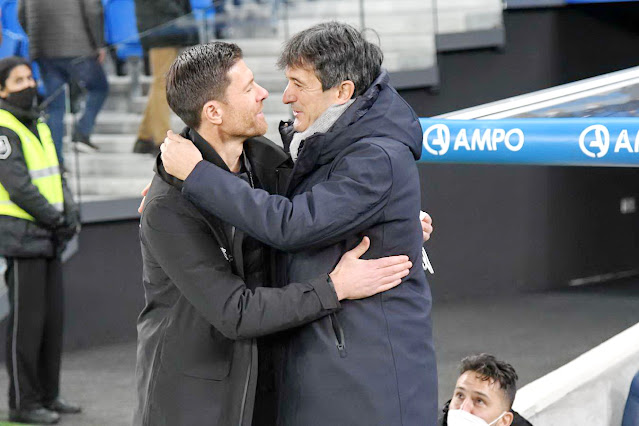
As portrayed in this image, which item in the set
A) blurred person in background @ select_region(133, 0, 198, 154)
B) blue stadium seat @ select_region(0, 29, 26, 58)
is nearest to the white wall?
blurred person in background @ select_region(133, 0, 198, 154)

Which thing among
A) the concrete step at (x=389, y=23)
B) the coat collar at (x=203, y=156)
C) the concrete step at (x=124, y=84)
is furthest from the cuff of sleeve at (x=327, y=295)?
the concrete step at (x=389, y=23)

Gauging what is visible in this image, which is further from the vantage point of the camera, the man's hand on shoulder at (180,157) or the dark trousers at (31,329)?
the dark trousers at (31,329)

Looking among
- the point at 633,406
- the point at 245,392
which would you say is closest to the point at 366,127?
the point at 245,392

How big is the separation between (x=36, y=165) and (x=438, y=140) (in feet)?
10.2

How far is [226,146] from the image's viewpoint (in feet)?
8.72

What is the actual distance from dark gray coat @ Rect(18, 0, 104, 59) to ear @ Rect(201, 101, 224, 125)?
5.00m

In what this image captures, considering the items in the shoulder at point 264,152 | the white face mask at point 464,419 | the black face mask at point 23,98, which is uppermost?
the shoulder at point 264,152

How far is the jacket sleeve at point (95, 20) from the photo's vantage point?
296 inches

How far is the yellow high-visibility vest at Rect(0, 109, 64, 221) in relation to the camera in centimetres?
576

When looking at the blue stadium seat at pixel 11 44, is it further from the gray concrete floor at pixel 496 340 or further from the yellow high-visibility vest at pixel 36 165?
the gray concrete floor at pixel 496 340

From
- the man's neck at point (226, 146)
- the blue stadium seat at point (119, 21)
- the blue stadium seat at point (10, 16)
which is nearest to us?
the man's neck at point (226, 146)

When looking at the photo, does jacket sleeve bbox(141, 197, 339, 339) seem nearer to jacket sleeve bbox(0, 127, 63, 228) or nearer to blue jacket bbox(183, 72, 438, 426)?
blue jacket bbox(183, 72, 438, 426)

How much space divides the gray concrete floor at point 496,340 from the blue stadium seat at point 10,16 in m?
2.42

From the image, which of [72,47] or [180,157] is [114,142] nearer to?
[72,47]
